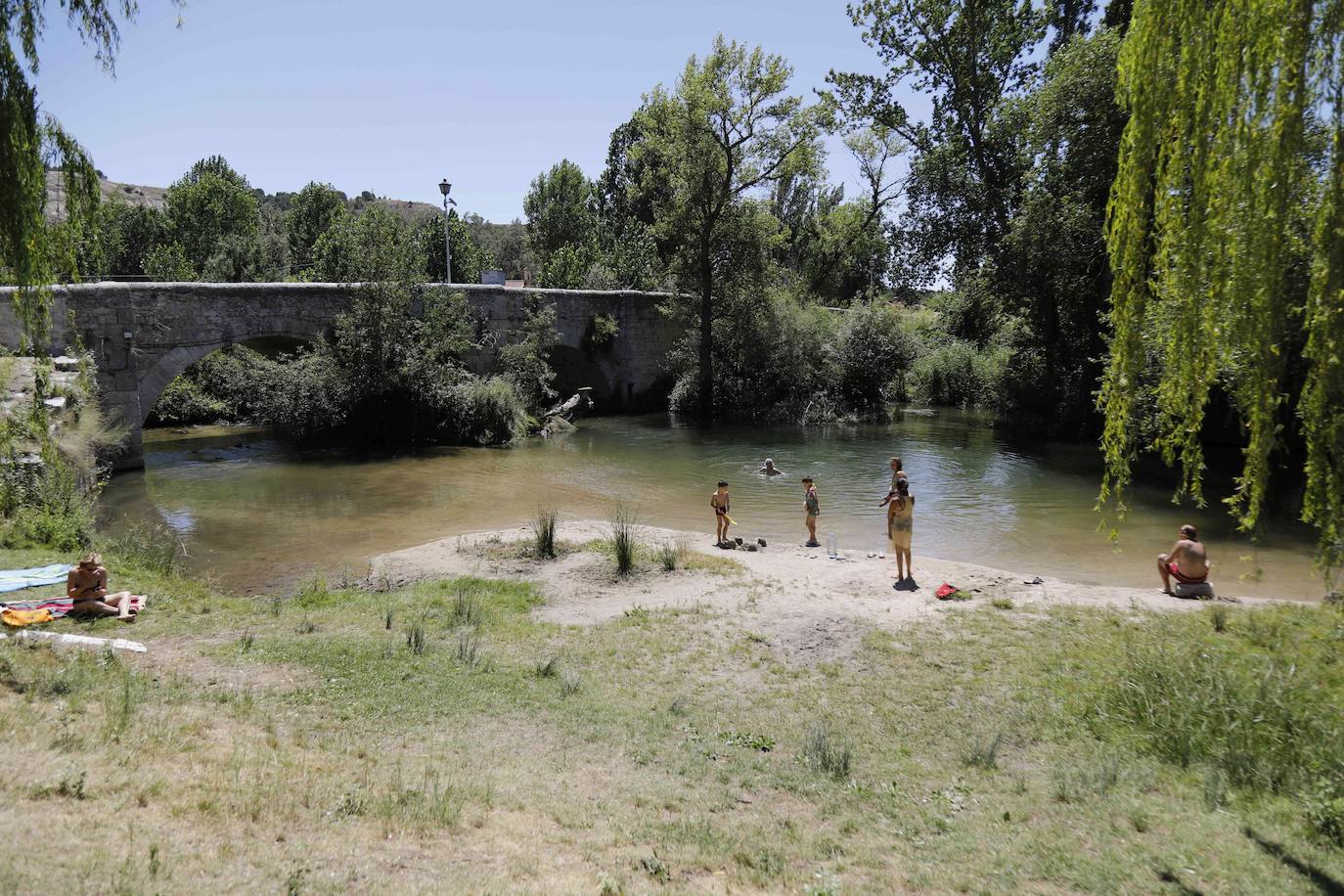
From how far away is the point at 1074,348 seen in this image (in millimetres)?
23828

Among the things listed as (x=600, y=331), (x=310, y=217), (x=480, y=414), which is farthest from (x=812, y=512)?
(x=310, y=217)

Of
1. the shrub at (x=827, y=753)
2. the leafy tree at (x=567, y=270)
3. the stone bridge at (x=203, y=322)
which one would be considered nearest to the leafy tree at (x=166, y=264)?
the leafy tree at (x=567, y=270)

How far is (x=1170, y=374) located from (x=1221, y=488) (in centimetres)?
1531

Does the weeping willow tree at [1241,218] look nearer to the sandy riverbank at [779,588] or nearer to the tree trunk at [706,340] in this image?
the sandy riverbank at [779,588]

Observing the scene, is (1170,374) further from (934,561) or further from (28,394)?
(28,394)

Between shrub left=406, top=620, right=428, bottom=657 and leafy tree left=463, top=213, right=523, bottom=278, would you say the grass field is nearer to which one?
shrub left=406, top=620, right=428, bottom=657

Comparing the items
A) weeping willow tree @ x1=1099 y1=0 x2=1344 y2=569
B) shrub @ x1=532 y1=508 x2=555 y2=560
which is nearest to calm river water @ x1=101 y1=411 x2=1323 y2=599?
shrub @ x1=532 y1=508 x2=555 y2=560

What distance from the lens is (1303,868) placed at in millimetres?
4180

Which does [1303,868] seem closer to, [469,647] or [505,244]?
[469,647]

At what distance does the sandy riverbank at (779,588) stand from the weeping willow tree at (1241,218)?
409 centimetres

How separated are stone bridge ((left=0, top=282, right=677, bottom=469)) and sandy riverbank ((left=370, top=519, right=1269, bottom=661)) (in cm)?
727

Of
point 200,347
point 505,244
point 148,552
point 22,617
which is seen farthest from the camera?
point 505,244

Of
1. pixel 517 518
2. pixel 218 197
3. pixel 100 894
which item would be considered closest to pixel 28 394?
pixel 517 518

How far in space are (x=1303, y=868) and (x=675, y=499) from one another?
13573 mm
